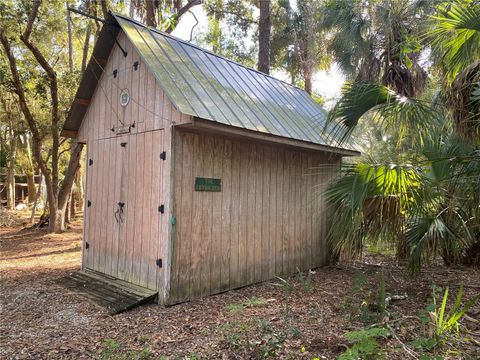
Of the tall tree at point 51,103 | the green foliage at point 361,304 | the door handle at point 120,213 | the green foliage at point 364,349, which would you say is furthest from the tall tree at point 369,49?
the green foliage at point 364,349

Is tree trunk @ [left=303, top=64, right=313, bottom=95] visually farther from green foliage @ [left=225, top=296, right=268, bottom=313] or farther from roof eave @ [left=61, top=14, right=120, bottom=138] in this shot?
green foliage @ [left=225, top=296, right=268, bottom=313]

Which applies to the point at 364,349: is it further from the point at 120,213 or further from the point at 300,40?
the point at 300,40

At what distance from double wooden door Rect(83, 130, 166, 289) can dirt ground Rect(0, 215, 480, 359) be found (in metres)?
0.70

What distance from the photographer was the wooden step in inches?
190

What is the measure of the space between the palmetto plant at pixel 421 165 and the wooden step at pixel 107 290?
2.81 meters

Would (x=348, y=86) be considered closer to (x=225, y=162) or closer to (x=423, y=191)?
(x=423, y=191)

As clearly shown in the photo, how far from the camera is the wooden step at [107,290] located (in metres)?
4.82

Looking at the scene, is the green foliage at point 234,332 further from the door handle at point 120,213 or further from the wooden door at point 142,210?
the door handle at point 120,213

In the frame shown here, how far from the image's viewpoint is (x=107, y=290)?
5383mm

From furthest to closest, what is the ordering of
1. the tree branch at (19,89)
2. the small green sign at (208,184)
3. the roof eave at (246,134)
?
the tree branch at (19,89)
the small green sign at (208,184)
the roof eave at (246,134)

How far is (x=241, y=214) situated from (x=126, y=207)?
5.91 feet

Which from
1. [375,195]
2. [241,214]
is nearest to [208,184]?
[241,214]

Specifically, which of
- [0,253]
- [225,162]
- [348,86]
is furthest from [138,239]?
[0,253]

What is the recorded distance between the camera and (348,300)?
190 inches
